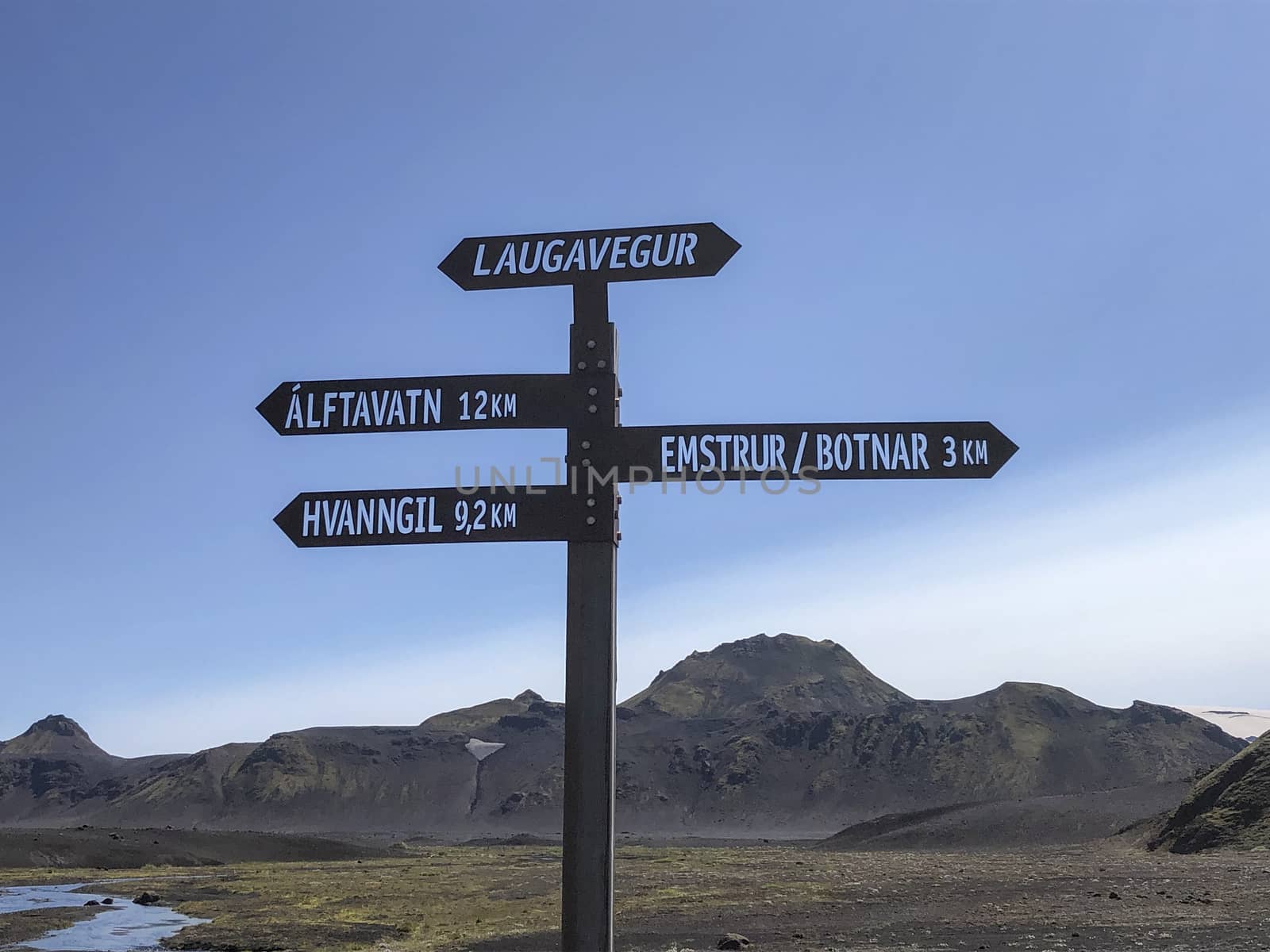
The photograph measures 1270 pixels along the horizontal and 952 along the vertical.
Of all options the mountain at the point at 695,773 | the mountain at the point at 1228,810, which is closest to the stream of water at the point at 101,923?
the mountain at the point at 1228,810

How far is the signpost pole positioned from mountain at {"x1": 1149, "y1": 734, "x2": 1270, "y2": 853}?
47.8m

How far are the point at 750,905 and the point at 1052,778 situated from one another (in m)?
114

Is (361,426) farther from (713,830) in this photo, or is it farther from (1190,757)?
(1190,757)

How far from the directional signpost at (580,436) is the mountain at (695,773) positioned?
126 meters

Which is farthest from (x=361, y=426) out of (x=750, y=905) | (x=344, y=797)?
(x=344, y=797)

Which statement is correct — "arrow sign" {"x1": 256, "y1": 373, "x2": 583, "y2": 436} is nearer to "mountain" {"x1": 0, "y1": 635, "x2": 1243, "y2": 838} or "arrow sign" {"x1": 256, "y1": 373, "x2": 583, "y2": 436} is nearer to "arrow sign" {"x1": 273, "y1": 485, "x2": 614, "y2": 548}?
"arrow sign" {"x1": 273, "y1": 485, "x2": 614, "y2": 548}

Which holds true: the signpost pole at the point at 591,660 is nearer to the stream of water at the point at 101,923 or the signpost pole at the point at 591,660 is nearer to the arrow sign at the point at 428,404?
the arrow sign at the point at 428,404

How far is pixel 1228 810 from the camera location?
50625 mm

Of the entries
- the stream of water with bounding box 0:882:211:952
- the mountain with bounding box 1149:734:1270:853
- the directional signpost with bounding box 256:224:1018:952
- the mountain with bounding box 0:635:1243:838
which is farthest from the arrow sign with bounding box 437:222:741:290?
the mountain with bounding box 0:635:1243:838

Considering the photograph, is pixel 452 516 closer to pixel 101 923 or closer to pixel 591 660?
pixel 591 660

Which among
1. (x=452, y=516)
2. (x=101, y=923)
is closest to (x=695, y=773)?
(x=101, y=923)

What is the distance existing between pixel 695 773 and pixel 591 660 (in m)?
153

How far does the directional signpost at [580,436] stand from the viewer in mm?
7031

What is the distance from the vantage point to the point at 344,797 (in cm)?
15875
